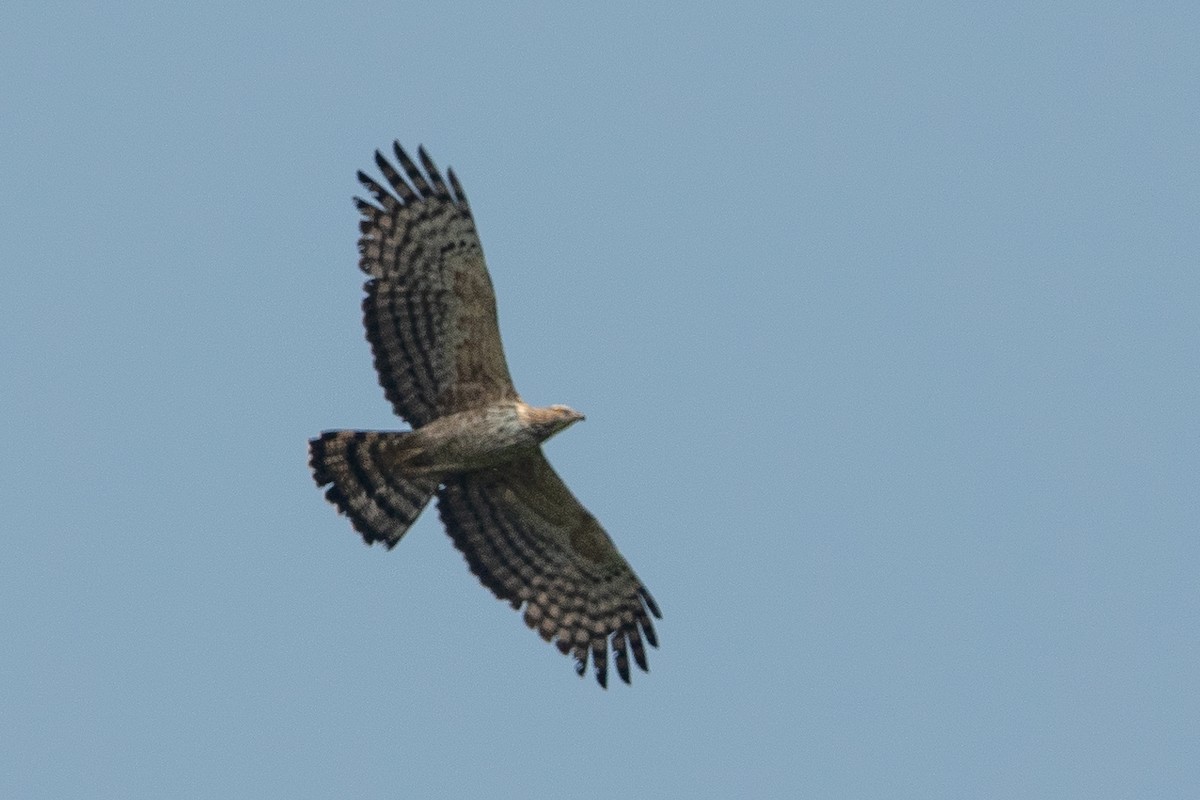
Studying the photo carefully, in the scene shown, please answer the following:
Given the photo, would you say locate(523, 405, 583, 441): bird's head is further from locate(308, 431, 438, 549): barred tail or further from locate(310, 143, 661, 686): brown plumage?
locate(308, 431, 438, 549): barred tail

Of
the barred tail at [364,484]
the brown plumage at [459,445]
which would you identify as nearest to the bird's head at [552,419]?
the brown plumage at [459,445]

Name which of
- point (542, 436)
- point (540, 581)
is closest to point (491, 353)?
point (542, 436)

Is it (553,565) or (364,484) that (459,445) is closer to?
(364,484)

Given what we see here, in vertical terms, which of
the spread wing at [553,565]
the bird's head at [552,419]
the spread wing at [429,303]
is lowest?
the spread wing at [553,565]

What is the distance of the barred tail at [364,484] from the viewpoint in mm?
19500

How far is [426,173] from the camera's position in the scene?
1922cm

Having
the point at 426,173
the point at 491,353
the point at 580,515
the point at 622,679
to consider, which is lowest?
the point at 622,679

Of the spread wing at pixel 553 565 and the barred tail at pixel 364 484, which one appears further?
the spread wing at pixel 553 565

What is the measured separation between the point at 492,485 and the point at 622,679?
1.96m

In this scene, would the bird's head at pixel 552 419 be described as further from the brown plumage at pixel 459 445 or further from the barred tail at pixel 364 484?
the barred tail at pixel 364 484

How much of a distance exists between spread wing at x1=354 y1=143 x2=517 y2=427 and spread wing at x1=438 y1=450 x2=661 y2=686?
2.95ft

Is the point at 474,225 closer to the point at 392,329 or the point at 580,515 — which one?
the point at 392,329

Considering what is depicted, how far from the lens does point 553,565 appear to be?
2008 centimetres

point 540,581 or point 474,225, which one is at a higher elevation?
point 474,225
